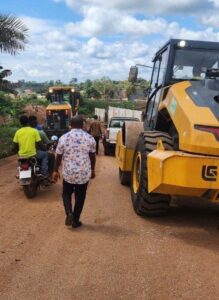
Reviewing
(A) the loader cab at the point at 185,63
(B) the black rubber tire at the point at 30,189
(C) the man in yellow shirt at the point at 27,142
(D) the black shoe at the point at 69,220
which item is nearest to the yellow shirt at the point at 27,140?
(C) the man in yellow shirt at the point at 27,142

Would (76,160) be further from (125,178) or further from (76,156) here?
(125,178)

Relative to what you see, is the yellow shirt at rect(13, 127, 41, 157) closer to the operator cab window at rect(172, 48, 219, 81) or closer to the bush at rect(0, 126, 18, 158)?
the operator cab window at rect(172, 48, 219, 81)

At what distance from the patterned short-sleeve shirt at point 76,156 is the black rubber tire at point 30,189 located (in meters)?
2.57

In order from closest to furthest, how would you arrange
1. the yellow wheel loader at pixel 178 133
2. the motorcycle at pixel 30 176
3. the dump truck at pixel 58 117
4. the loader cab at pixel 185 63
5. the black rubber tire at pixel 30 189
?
the yellow wheel loader at pixel 178 133
the loader cab at pixel 185 63
the motorcycle at pixel 30 176
the black rubber tire at pixel 30 189
the dump truck at pixel 58 117

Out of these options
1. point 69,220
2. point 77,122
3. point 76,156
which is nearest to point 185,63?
point 77,122

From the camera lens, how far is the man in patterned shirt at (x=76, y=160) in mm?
7055

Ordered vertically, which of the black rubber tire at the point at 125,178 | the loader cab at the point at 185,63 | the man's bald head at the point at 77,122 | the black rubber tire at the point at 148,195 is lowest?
the black rubber tire at the point at 125,178

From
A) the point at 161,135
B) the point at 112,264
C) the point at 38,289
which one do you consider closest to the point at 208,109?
the point at 161,135

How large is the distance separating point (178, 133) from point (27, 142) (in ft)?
12.9

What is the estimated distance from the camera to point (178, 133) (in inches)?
269

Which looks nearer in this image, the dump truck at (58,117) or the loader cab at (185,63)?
the loader cab at (185,63)

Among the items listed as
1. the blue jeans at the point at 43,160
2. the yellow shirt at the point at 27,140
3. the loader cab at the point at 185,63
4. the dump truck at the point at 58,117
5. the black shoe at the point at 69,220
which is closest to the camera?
the black shoe at the point at 69,220

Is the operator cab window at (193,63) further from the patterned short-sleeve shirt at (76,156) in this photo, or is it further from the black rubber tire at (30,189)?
the black rubber tire at (30,189)

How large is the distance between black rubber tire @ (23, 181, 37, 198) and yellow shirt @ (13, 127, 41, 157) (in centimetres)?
61
